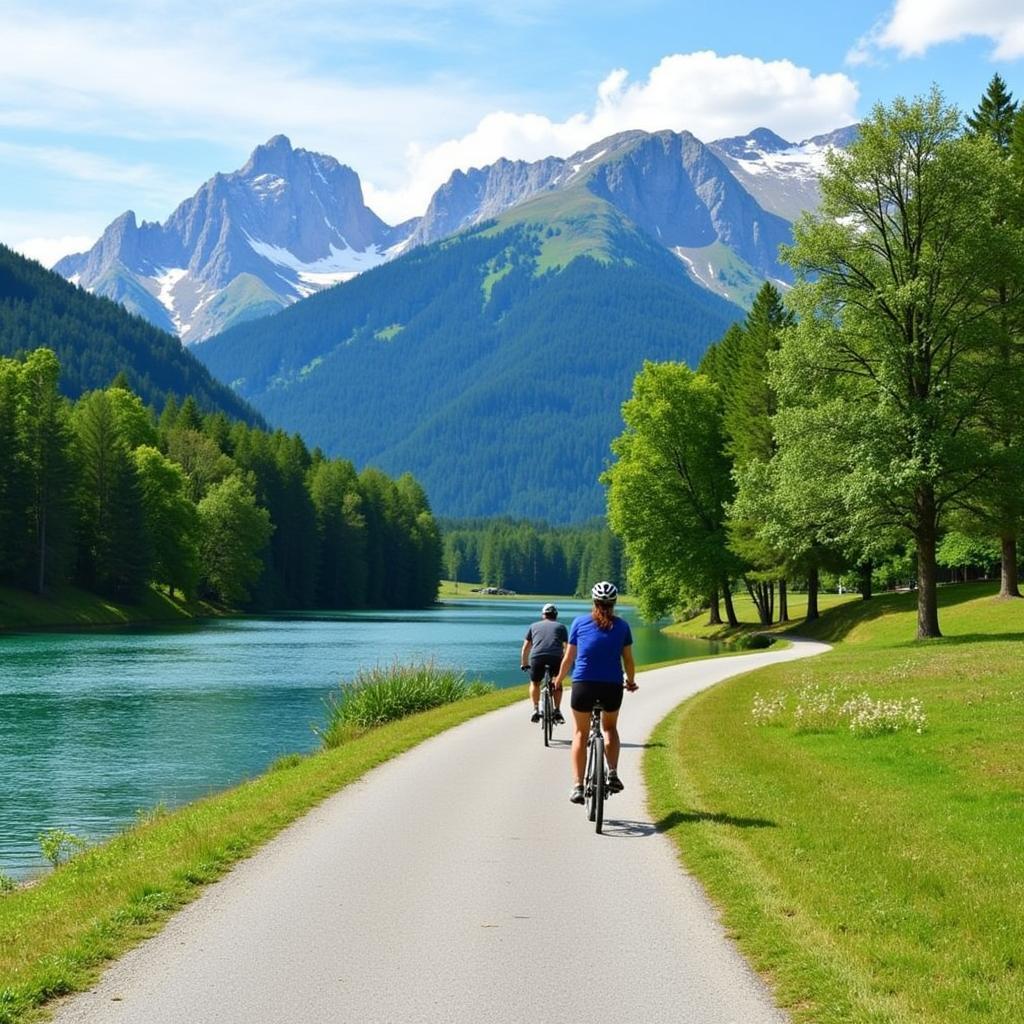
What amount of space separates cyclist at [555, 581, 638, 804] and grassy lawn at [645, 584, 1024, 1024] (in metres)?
1.17

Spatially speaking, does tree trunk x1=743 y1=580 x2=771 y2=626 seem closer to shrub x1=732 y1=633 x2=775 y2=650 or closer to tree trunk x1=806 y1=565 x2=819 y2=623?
tree trunk x1=806 y1=565 x2=819 y2=623

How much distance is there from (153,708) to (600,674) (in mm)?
24672

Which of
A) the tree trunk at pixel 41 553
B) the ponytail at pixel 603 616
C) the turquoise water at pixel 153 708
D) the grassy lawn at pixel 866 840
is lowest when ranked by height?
the turquoise water at pixel 153 708

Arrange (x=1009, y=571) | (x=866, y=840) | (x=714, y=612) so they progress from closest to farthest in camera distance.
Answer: (x=866, y=840), (x=1009, y=571), (x=714, y=612)

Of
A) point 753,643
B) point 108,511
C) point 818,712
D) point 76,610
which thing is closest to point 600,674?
point 818,712

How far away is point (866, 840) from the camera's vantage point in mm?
12375

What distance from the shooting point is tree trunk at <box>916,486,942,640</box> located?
40938mm

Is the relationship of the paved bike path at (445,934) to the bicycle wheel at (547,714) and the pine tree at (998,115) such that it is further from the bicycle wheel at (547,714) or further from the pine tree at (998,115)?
the pine tree at (998,115)

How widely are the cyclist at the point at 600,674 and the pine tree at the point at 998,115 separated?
51.0 meters

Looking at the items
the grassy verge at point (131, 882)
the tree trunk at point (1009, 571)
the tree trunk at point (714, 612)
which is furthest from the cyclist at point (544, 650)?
the tree trunk at point (714, 612)

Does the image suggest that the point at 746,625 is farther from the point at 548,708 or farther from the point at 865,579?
the point at 548,708

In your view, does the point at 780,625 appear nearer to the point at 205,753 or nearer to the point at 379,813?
the point at 205,753

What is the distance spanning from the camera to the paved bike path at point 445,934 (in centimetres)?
762

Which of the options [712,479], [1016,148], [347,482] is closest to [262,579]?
[347,482]
